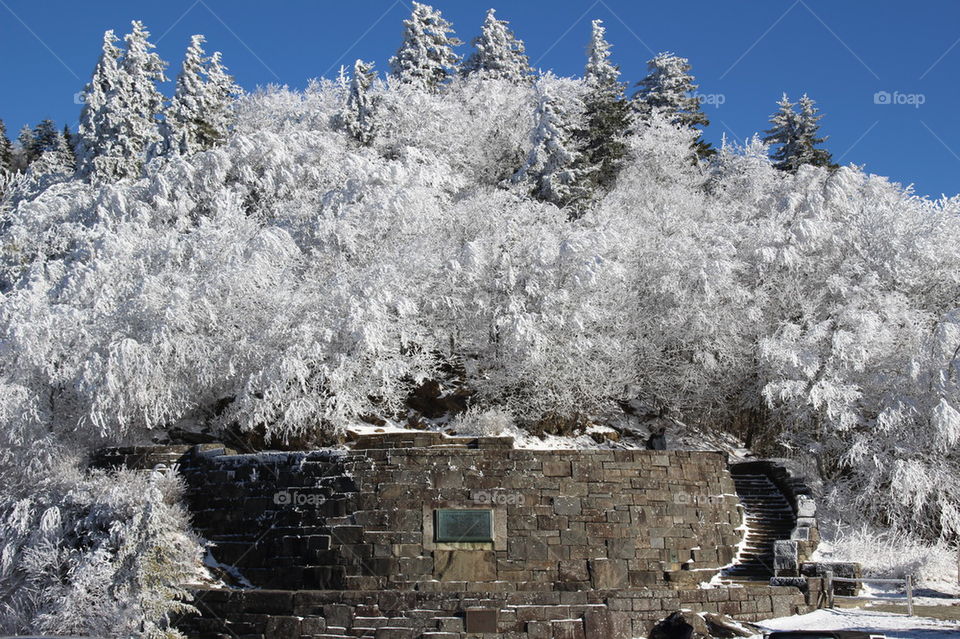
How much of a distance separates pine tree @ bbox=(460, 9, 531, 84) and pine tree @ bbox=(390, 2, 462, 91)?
2.26 m

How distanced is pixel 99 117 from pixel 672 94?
2683cm

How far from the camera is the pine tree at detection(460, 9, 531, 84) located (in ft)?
154

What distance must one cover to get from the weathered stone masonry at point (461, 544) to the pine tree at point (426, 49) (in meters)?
30.0

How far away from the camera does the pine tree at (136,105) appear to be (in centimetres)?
3077

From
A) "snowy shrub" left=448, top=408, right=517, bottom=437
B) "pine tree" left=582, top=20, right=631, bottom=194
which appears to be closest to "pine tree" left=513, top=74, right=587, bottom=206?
"pine tree" left=582, top=20, right=631, bottom=194

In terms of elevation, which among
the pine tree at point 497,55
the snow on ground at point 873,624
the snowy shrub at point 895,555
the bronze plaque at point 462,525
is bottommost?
the snow on ground at point 873,624

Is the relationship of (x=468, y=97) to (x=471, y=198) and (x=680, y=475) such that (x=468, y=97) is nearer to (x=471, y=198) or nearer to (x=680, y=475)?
(x=471, y=198)

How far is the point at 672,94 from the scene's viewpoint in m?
41.3

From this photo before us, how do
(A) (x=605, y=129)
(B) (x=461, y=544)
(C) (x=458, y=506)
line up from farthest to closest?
(A) (x=605, y=129) → (C) (x=458, y=506) → (B) (x=461, y=544)

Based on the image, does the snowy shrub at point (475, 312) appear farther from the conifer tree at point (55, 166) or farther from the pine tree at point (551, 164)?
the conifer tree at point (55, 166)

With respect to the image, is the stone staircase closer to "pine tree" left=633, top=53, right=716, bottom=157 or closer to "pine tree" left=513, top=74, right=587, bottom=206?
"pine tree" left=513, top=74, right=587, bottom=206

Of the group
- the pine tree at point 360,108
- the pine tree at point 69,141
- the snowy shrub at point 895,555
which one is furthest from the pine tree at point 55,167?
the snowy shrub at point 895,555

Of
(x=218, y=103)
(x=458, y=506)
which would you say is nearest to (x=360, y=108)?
(x=218, y=103)

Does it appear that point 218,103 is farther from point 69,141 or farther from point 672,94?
point 672,94
